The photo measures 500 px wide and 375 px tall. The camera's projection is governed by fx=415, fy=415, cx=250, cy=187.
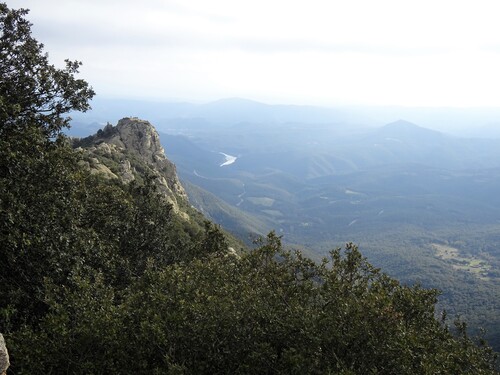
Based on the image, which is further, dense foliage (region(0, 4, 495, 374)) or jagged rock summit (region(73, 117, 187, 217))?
jagged rock summit (region(73, 117, 187, 217))

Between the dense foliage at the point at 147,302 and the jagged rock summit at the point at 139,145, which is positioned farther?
the jagged rock summit at the point at 139,145

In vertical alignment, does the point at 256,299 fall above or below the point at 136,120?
below

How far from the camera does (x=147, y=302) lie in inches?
939

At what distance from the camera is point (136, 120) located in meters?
132

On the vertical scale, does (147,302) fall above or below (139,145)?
below

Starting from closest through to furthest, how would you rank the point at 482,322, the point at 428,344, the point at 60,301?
the point at 428,344 < the point at 60,301 < the point at 482,322

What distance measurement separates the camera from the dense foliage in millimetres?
20062

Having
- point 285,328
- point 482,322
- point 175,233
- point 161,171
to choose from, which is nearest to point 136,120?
point 161,171

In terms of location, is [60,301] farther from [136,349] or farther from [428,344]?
A: [428,344]

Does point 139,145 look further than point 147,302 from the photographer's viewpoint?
Yes

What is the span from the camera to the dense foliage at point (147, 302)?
20.1 m

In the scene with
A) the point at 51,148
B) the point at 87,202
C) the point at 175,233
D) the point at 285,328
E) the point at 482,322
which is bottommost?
the point at 482,322

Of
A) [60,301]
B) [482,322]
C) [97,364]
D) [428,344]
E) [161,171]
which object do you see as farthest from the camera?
[482,322]

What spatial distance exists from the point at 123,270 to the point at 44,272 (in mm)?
11139
